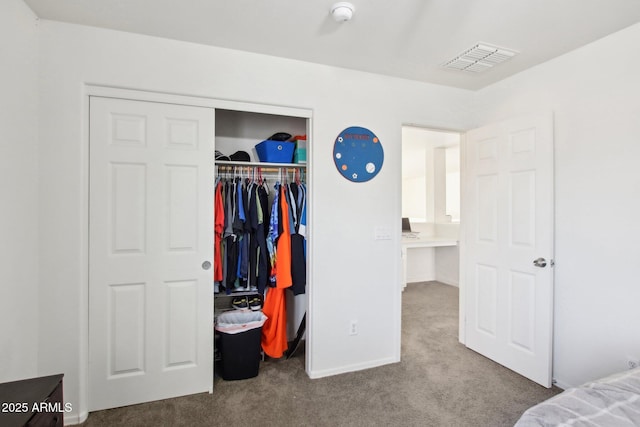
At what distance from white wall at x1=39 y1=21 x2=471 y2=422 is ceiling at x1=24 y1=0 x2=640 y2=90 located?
5.3 inches

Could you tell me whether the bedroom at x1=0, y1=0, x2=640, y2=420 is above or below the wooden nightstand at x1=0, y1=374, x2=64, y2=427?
above

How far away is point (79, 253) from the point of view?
1.98 m

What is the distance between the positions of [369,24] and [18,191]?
2.17m

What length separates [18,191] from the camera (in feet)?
5.67

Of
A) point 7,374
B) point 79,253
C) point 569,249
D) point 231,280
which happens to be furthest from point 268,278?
point 569,249

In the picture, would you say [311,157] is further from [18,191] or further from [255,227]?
[18,191]

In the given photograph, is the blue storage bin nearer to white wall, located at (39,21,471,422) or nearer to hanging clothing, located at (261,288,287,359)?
white wall, located at (39,21,471,422)

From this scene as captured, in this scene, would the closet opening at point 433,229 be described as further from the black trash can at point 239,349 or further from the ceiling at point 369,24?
the black trash can at point 239,349

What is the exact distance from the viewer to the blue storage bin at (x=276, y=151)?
272 centimetres

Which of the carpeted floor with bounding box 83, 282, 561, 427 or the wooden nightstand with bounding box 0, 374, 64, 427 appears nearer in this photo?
the wooden nightstand with bounding box 0, 374, 64, 427

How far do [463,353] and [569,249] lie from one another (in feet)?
4.13

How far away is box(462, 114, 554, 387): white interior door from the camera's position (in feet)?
7.77

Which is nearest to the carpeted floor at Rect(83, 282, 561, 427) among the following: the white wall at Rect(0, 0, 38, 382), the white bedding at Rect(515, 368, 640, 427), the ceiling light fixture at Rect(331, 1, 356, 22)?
the white wall at Rect(0, 0, 38, 382)

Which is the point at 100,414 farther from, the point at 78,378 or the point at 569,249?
the point at 569,249
